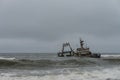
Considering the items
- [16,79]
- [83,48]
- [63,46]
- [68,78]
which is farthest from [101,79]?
[63,46]

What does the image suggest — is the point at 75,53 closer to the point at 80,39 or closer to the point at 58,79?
the point at 80,39

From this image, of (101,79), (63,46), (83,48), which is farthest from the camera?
(63,46)

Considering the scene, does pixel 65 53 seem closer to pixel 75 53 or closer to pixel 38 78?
pixel 75 53

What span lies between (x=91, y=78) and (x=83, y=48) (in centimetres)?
5448

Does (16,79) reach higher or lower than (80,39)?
lower

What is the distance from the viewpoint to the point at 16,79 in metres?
20.4

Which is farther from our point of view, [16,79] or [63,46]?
[63,46]

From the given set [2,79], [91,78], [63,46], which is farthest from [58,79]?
[63,46]

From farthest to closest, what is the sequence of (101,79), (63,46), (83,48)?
(63,46) → (83,48) → (101,79)

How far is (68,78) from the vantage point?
69.3ft

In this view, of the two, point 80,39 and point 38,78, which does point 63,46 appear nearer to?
point 80,39

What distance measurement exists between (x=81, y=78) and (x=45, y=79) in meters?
2.63

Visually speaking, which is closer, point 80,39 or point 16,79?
point 16,79

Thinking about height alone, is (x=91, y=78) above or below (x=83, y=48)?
below
